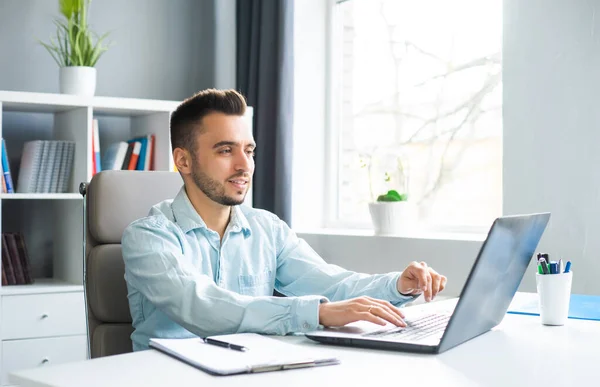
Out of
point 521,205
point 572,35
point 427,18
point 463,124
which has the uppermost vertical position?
point 427,18

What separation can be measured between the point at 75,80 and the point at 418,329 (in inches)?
89.2

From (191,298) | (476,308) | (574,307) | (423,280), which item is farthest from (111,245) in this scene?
(574,307)

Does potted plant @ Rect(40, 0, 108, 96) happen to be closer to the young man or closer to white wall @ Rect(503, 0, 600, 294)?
the young man

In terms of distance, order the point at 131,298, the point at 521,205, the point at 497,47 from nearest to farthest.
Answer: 1. the point at 131,298
2. the point at 521,205
3. the point at 497,47

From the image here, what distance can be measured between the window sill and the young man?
1.05 meters

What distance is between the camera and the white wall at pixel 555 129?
A: 94.0 inches

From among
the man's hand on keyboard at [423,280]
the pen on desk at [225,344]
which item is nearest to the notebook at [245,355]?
the pen on desk at [225,344]

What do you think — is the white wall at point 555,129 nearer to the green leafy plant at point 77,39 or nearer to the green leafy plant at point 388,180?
the green leafy plant at point 388,180

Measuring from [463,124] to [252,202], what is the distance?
1015mm

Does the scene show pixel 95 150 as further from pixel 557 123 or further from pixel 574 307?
pixel 574 307

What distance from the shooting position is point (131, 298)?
1688mm

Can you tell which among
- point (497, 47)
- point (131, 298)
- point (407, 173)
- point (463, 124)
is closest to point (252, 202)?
point (407, 173)

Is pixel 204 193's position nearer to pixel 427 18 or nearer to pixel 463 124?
pixel 463 124

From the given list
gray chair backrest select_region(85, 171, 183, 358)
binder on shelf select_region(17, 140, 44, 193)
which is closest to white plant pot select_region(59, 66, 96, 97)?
binder on shelf select_region(17, 140, 44, 193)
